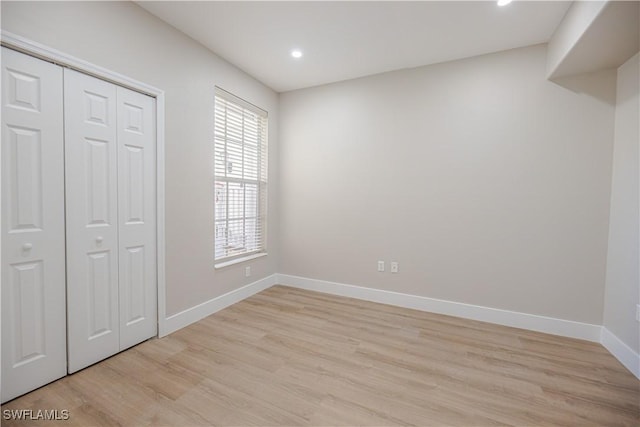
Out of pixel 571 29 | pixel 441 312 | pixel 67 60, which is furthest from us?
pixel 441 312

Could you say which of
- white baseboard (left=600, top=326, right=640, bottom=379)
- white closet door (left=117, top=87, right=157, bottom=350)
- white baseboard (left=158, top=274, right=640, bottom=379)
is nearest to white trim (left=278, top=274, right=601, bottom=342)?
white baseboard (left=158, top=274, right=640, bottom=379)

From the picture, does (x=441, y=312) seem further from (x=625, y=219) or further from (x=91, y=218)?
(x=91, y=218)

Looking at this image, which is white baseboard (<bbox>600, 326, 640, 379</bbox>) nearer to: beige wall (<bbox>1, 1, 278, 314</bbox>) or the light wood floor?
the light wood floor

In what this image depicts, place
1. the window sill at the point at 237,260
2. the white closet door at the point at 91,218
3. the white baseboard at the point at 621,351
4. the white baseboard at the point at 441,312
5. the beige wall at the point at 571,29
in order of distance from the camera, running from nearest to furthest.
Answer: the beige wall at the point at 571,29 < the white closet door at the point at 91,218 < the white baseboard at the point at 621,351 < the white baseboard at the point at 441,312 < the window sill at the point at 237,260

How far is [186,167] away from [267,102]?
5.51 feet

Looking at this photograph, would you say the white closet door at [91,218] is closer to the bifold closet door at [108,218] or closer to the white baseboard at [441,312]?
the bifold closet door at [108,218]

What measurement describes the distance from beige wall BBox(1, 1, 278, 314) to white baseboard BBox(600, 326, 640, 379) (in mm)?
3667

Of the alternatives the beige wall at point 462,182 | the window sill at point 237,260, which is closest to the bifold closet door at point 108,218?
the window sill at point 237,260

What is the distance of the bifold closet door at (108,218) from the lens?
1.91 meters

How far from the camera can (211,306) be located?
3.00 m

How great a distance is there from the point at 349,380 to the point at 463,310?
1.76m

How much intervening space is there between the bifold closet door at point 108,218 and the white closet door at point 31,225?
7 centimetres

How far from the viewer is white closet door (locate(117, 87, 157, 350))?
86.0 inches

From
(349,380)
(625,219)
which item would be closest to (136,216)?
(349,380)
